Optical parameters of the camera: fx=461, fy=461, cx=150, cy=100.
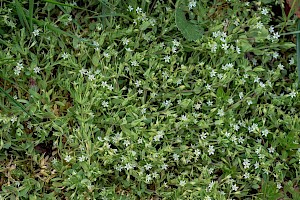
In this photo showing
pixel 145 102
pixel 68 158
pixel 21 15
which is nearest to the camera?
Answer: pixel 68 158

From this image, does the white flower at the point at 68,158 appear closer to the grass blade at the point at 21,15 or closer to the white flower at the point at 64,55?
the white flower at the point at 64,55

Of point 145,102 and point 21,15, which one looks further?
point 145,102

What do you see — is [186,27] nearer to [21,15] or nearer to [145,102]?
[145,102]

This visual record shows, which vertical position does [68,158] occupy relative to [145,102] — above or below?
below

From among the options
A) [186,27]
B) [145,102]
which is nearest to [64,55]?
[145,102]

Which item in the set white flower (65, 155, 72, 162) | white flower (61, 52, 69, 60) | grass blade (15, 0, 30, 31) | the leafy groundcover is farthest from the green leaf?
white flower (65, 155, 72, 162)

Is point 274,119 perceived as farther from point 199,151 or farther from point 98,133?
point 98,133

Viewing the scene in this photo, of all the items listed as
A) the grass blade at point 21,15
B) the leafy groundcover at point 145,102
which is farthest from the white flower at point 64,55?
the grass blade at point 21,15

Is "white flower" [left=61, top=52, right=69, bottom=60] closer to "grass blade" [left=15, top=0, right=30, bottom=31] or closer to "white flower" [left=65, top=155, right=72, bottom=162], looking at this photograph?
"grass blade" [left=15, top=0, right=30, bottom=31]
